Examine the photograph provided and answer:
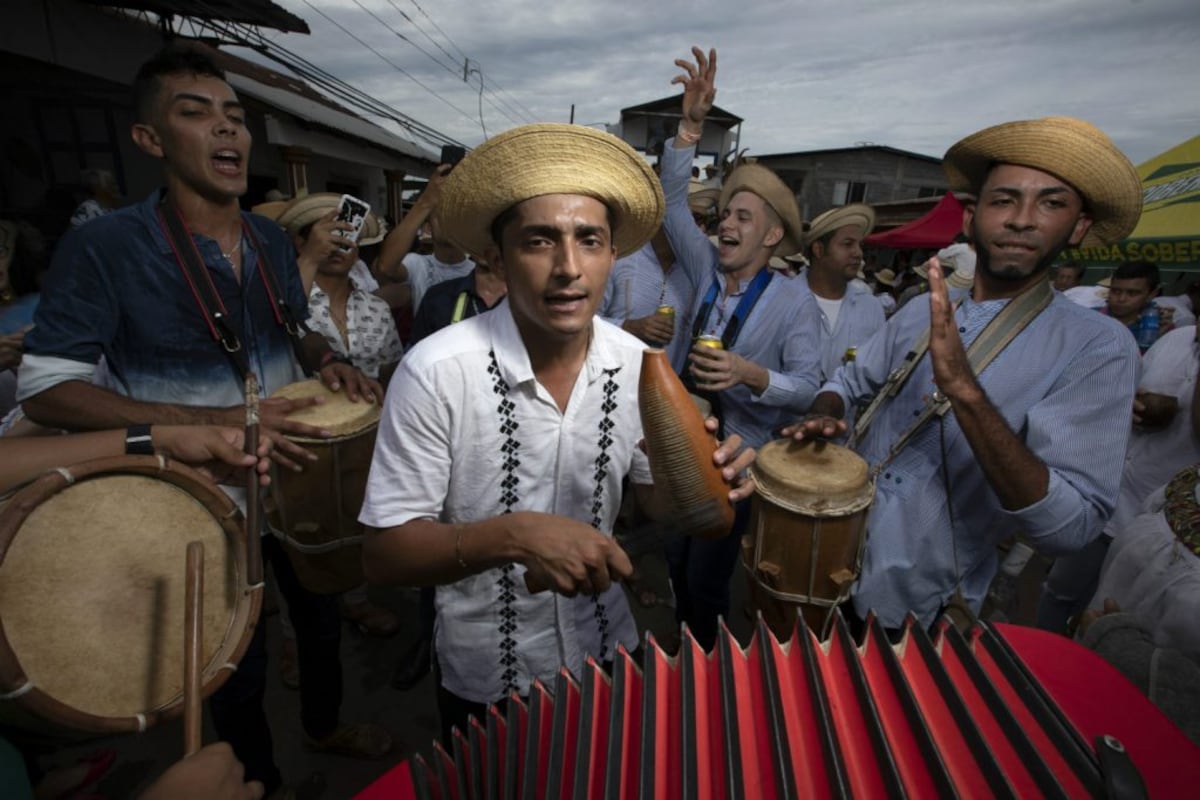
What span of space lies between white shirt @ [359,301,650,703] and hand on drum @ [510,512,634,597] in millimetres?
403

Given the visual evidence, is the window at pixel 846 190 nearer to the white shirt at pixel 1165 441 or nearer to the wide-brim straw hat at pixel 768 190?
the white shirt at pixel 1165 441

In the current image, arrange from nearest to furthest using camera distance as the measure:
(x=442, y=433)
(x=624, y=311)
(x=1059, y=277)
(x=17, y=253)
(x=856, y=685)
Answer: (x=856, y=685) → (x=442, y=433) → (x=17, y=253) → (x=624, y=311) → (x=1059, y=277)

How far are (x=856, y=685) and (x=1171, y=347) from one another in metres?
4.66

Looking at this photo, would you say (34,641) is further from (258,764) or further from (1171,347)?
(1171,347)

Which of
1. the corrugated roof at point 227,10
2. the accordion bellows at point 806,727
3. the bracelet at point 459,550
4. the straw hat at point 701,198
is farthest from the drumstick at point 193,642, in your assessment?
the corrugated roof at point 227,10

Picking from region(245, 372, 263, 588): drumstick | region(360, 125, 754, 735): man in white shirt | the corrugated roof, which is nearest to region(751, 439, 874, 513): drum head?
region(360, 125, 754, 735): man in white shirt

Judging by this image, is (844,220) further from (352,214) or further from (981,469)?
(352,214)

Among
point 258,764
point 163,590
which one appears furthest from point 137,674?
point 258,764

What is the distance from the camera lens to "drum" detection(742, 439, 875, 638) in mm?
2244

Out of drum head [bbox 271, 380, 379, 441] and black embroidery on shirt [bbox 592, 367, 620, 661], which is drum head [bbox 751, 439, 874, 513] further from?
drum head [bbox 271, 380, 379, 441]

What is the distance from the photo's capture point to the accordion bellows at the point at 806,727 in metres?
0.95

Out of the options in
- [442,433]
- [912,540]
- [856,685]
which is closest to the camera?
[856,685]

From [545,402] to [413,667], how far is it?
9.17 ft

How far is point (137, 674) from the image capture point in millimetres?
1427
